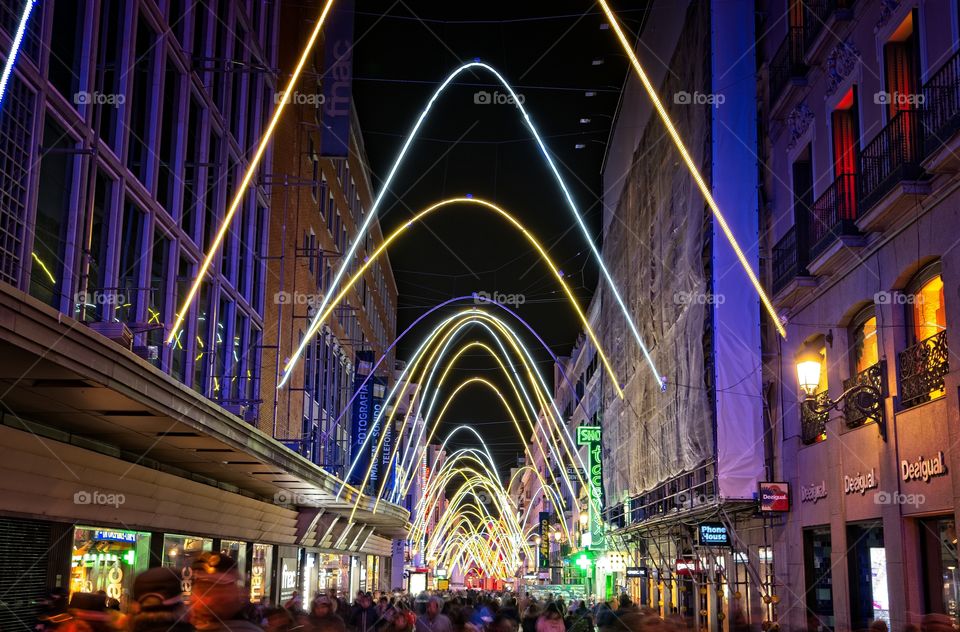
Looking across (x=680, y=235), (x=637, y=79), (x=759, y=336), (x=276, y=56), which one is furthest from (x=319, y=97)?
(x=759, y=336)

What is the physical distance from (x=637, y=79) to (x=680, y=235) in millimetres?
10172

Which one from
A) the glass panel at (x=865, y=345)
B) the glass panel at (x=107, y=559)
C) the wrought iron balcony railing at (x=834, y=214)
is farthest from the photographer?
the glass panel at (x=865, y=345)

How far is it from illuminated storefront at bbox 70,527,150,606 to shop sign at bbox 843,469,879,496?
494 inches

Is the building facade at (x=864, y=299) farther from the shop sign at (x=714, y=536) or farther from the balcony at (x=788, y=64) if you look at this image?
the shop sign at (x=714, y=536)

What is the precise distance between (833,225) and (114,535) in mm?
14448

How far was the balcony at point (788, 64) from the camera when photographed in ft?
76.1

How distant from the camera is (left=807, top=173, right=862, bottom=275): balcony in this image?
19344mm

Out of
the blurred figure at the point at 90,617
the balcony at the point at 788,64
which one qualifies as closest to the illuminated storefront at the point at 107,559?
the blurred figure at the point at 90,617

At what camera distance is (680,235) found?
32.3m

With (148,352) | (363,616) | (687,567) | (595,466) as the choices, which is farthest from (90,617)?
(595,466)

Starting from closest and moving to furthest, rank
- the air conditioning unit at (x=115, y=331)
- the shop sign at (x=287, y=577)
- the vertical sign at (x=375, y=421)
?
the air conditioning unit at (x=115, y=331), the shop sign at (x=287, y=577), the vertical sign at (x=375, y=421)

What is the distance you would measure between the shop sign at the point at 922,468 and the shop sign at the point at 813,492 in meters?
4.25

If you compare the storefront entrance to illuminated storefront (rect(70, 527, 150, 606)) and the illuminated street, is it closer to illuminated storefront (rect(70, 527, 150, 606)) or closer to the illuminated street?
the illuminated street

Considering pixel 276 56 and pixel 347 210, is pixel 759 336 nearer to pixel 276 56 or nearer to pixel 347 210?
pixel 276 56
